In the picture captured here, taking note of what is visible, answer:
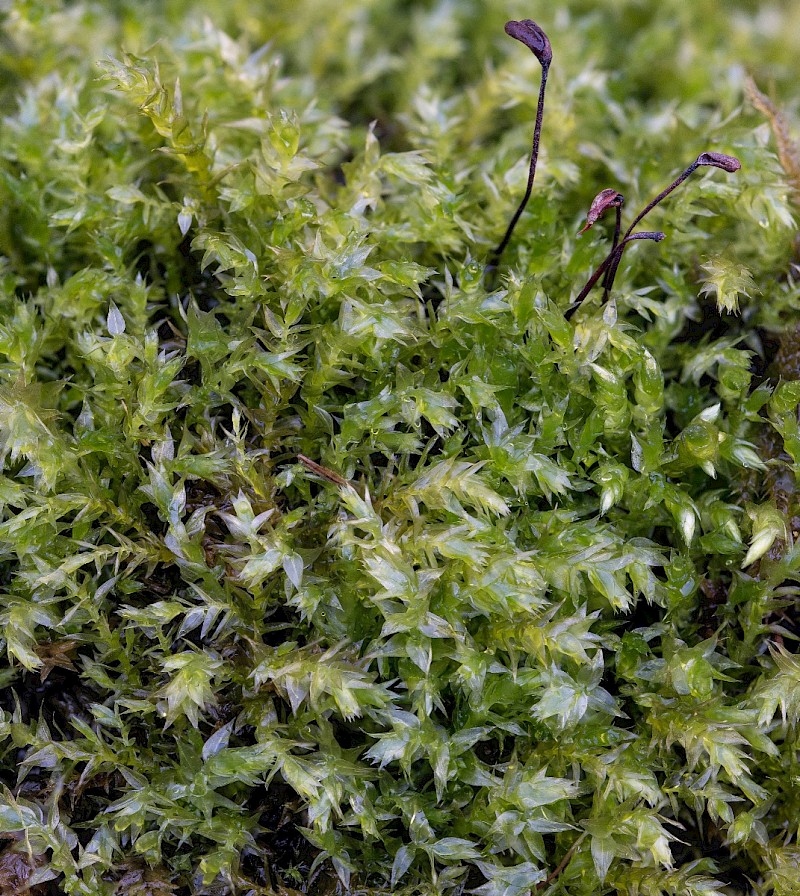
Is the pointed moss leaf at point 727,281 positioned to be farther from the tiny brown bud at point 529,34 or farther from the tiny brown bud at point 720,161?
the tiny brown bud at point 529,34

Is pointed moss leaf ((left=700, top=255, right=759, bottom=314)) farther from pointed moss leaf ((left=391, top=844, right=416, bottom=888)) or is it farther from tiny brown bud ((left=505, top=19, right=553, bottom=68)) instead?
pointed moss leaf ((left=391, top=844, right=416, bottom=888))

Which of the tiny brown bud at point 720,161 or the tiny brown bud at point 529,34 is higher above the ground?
the tiny brown bud at point 529,34

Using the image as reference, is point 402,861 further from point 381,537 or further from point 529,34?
point 529,34

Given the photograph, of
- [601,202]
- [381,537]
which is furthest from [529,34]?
[381,537]

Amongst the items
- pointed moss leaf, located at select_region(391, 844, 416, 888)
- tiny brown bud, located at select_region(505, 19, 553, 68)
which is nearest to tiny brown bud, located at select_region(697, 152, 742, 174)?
tiny brown bud, located at select_region(505, 19, 553, 68)

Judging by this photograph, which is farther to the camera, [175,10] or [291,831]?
[175,10]

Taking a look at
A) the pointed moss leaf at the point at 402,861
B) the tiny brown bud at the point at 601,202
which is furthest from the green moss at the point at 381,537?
the tiny brown bud at the point at 601,202

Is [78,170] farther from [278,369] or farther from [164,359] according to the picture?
[278,369]

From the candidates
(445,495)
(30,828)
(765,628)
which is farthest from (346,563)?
(765,628)

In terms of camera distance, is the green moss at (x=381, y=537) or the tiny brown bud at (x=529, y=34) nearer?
the green moss at (x=381, y=537)
